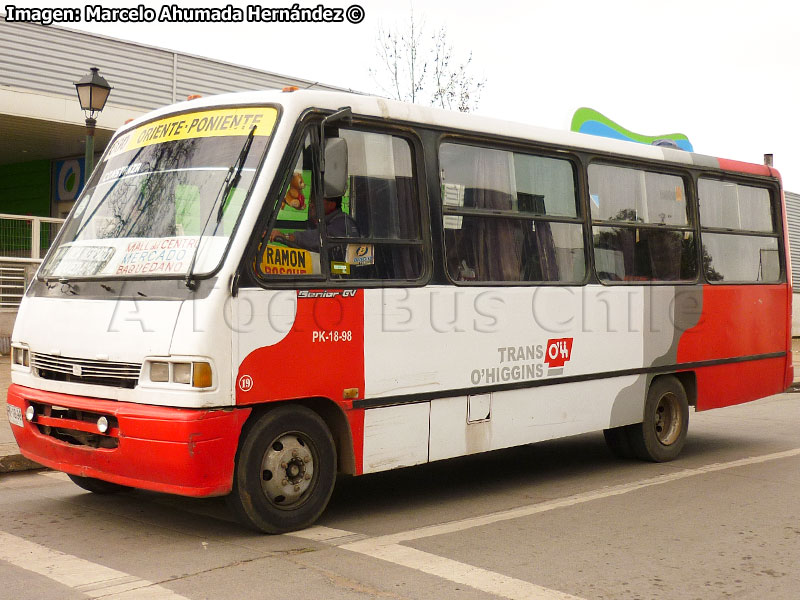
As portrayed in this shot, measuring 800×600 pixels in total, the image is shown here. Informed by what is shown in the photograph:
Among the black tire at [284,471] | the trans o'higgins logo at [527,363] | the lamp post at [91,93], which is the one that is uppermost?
the lamp post at [91,93]

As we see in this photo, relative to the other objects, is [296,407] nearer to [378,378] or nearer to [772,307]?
[378,378]

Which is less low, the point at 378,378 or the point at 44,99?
the point at 44,99

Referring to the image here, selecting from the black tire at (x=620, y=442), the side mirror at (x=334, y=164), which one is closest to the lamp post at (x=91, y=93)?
the side mirror at (x=334, y=164)

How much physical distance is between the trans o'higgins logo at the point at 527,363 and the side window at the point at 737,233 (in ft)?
8.82

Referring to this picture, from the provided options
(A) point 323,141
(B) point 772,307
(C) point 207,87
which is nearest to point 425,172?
(A) point 323,141

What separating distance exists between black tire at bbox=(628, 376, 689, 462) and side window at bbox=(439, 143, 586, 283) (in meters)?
1.64

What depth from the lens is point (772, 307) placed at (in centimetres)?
1056

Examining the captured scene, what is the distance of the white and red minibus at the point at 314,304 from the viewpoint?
5.66 m

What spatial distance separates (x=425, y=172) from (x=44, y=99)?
13.1 m

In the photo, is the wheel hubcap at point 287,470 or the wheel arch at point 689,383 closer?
the wheel hubcap at point 287,470

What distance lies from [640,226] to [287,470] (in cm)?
460

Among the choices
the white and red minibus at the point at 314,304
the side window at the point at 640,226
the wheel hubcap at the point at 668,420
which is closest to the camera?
the white and red minibus at the point at 314,304

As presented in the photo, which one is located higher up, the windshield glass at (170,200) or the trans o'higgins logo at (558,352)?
the windshield glass at (170,200)

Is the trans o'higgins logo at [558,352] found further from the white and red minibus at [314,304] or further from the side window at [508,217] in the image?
the side window at [508,217]
